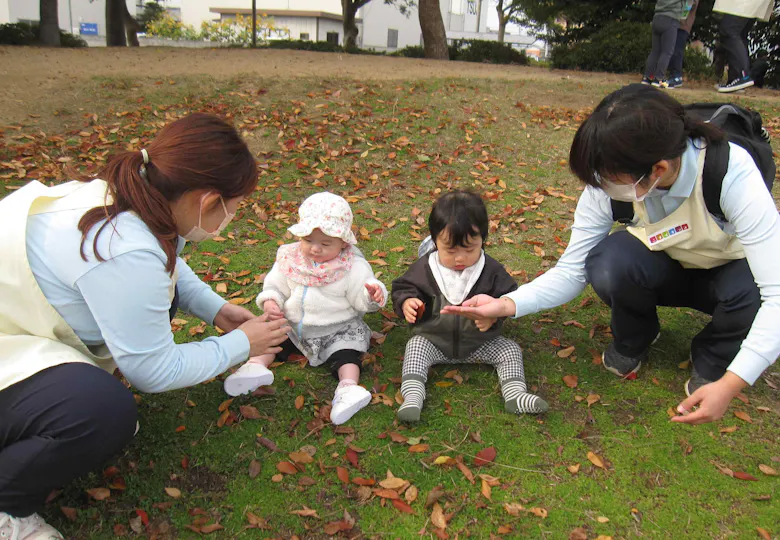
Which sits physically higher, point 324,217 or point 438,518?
point 324,217

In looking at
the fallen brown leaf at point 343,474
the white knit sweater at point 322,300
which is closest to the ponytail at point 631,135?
the white knit sweater at point 322,300

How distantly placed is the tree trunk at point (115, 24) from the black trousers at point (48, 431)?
55.6 ft

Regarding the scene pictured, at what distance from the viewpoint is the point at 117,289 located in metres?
1.92

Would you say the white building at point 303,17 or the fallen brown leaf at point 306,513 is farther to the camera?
the white building at point 303,17

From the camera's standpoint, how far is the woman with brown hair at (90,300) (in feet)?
6.09

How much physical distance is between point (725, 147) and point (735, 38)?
7578mm

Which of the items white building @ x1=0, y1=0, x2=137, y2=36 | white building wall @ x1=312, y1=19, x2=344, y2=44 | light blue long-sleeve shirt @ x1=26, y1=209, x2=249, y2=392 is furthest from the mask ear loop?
white building wall @ x1=312, y1=19, x2=344, y2=44

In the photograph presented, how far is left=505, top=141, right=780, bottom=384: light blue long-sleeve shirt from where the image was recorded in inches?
81.7

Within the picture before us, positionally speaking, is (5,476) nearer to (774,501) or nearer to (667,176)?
(667,176)

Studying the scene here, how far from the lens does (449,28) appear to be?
48.6 meters

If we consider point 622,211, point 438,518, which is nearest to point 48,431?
point 438,518

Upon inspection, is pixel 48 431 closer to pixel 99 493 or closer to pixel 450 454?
pixel 99 493

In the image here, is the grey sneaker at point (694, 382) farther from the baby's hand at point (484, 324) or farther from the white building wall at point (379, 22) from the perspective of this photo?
the white building wall at point (379, 22)

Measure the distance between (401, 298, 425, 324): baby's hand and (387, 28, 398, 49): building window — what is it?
4062 cm
